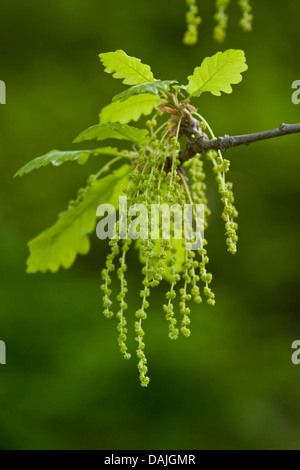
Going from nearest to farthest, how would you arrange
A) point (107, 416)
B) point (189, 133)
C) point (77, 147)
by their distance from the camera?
point (189, 133) < point (107, 416) < point (77, 147)

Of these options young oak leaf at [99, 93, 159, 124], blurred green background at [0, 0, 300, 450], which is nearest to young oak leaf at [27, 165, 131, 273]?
young oak leaf at [99, 93, 159, 124]

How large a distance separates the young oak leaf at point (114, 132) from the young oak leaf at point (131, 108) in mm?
85

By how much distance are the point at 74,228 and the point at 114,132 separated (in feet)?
1.21

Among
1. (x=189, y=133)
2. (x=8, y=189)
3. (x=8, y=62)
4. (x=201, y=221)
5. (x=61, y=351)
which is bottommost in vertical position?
(x=201, y=221)

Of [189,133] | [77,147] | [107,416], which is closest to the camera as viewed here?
[189,133]

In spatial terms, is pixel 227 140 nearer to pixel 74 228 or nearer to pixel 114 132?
pixel 114 132

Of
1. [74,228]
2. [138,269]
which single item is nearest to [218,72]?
[74,228]

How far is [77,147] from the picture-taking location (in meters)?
3.19

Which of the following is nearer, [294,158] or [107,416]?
[107,416]

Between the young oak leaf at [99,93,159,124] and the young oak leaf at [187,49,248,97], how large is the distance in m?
0.13

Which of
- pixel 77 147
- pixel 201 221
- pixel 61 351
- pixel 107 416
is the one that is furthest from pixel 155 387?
pixel 201 221

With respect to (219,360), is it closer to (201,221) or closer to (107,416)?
(107,416)

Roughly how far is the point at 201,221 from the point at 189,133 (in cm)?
18

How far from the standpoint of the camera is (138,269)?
3260 millimetres
